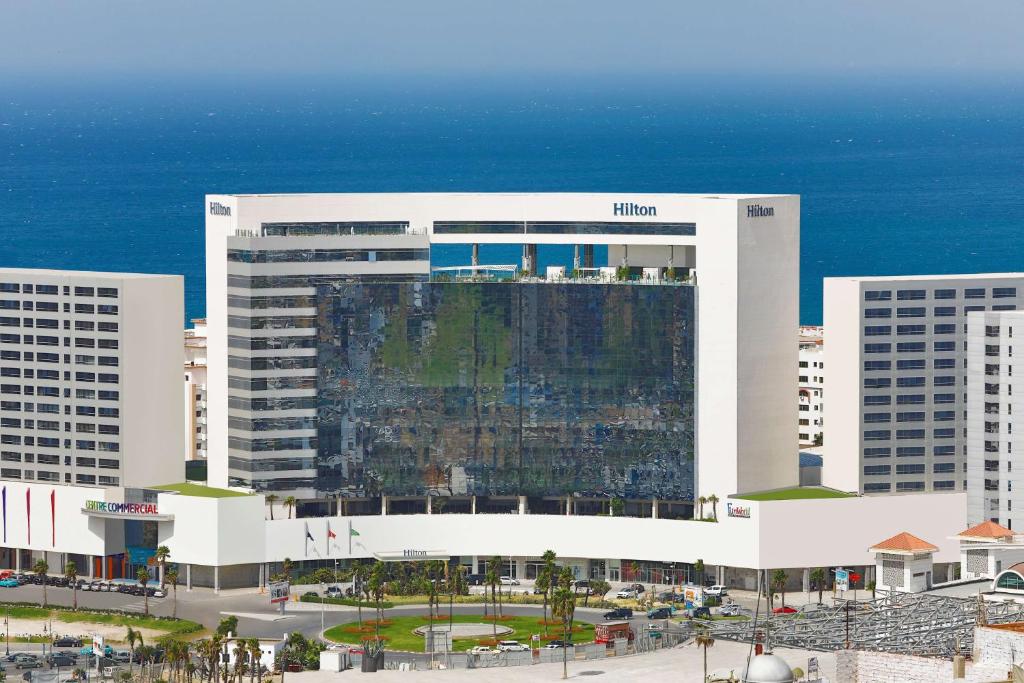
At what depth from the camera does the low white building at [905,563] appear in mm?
183750

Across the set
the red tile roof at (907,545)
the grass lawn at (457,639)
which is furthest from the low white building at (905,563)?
the grass lawn at (457,639)

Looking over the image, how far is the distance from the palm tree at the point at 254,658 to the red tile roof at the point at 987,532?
50.2m

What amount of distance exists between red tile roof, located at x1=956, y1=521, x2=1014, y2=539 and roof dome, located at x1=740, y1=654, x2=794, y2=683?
181 feet

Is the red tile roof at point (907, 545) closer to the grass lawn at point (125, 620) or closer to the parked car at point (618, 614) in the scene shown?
the parked car at point (618, 614)

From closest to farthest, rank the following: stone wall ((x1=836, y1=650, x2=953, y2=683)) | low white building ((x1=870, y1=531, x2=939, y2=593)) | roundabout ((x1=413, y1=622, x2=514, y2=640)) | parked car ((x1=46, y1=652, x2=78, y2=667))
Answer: stone wall ((x1=836, y1=650, x2=953, y2=683)) < parked car ((x1=46, y1=652, x2=78, y2=667)) < low white building ((x1=870, y1=531, x2=939, y2=593)) < roundabout ((x1=413, y1=622, x2=514, y2=640))

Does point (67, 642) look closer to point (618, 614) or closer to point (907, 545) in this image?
point (618, 614)

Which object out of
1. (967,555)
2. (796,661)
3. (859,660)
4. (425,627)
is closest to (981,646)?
(859,660)

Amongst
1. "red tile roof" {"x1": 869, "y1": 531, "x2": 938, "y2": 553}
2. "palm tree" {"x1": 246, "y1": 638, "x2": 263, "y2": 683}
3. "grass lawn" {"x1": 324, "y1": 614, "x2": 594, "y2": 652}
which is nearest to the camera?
"palm tree" {"x1": 246, "y1": 638, "x2": 263, "y2": 683}

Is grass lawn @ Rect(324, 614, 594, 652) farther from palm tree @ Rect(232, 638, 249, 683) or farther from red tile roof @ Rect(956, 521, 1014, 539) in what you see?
red tile roof @ Rect(956, 521, 1014, 539)

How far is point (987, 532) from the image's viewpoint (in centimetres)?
18775

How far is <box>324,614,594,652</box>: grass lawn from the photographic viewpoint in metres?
190

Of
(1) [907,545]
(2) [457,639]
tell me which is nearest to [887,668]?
(1) [907,545]

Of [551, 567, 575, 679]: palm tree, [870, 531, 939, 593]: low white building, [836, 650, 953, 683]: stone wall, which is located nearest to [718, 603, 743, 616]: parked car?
[551, 567, 575, 679]: palm tree

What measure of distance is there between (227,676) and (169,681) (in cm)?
514
